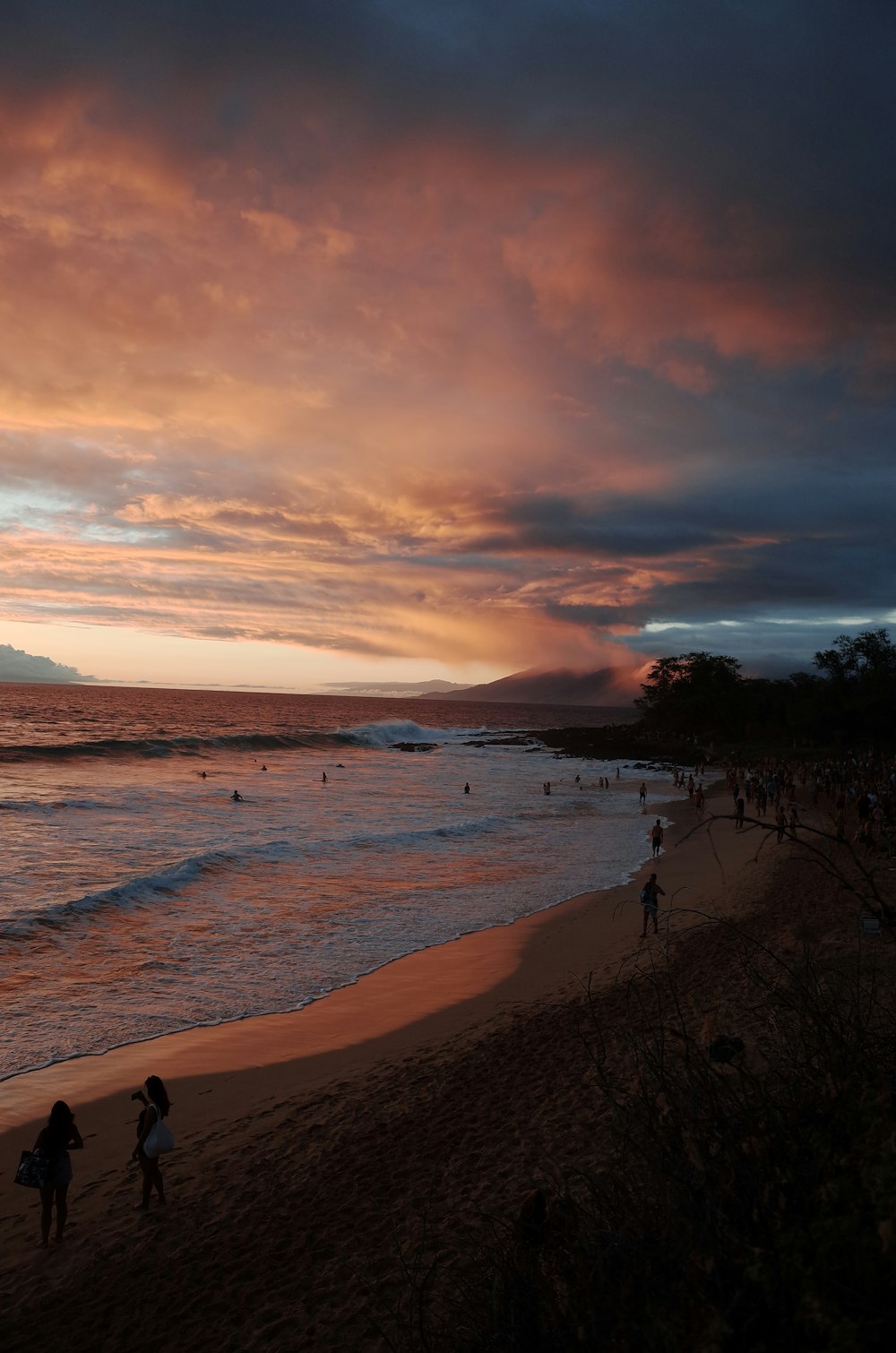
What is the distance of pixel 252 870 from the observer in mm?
23984

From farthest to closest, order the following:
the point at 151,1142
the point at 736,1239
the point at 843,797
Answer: the point at 843,797 < the point at 151,1142 < the point at 736,1239

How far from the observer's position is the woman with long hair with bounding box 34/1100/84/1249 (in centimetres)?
725

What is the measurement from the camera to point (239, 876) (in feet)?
76.0

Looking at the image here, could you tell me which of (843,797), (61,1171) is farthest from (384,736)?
(61,1171)

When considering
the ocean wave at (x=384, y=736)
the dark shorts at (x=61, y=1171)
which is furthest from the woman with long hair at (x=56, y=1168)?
the ocean wave at (x=384, y=736)

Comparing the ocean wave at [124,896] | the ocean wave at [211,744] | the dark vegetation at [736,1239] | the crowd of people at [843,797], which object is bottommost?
the ocean wave at [124,896]

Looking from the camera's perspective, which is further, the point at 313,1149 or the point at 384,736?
the point at 384,736

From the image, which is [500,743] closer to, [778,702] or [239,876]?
[778,702]

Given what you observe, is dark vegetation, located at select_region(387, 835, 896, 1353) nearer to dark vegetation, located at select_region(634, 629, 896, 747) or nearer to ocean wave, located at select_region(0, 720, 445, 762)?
ocean wave, located at select_region(0, 720, 445, 762)

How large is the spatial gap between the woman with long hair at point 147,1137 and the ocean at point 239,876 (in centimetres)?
438

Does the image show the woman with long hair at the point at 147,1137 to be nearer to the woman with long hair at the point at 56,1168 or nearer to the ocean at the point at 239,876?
the woman with long hair at the point at 56,1168

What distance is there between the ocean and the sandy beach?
1512 millimetres

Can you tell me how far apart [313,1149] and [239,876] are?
15364 millimetres

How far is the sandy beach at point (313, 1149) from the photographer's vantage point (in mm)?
6184
